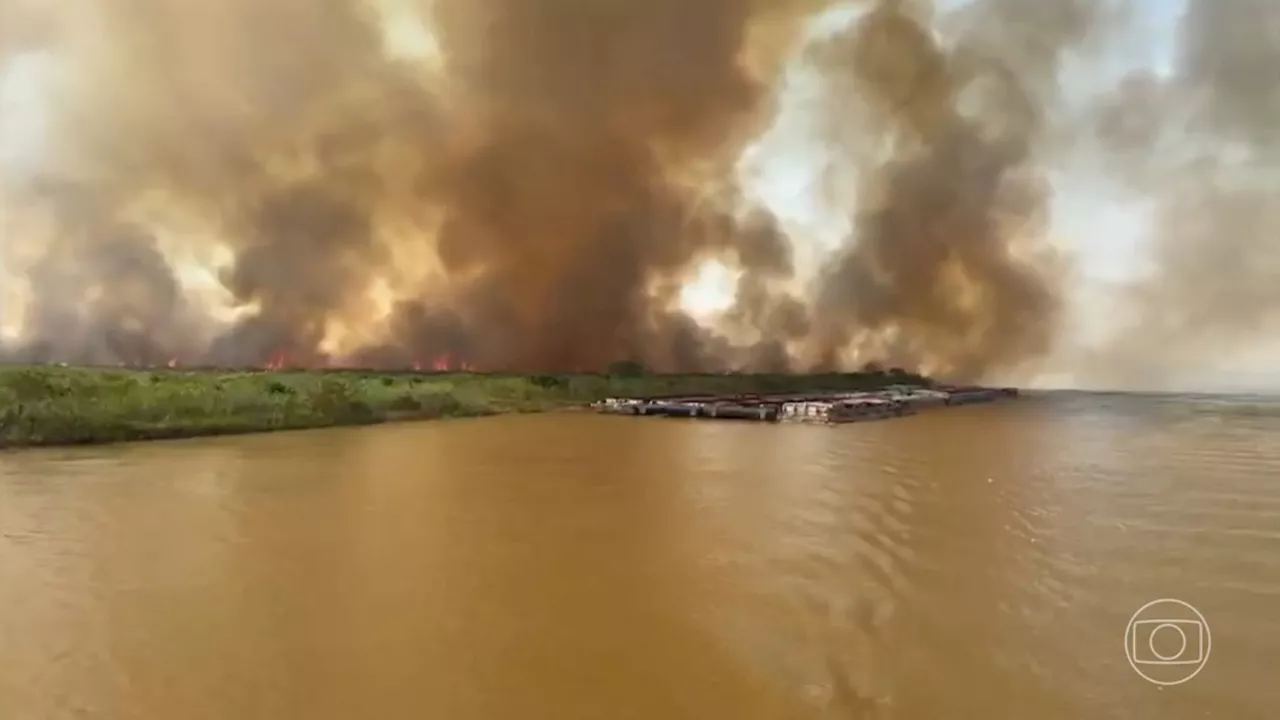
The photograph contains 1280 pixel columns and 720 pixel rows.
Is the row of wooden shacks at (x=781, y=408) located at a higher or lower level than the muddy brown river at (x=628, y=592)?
higher

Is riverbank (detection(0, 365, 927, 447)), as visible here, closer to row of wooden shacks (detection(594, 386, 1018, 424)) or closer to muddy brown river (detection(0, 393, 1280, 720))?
row of wooden shacks (detection(594, 386, 1018, 424))

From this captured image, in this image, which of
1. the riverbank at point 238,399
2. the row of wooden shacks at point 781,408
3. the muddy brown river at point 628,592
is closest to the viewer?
the muddy brown river at point 628,592

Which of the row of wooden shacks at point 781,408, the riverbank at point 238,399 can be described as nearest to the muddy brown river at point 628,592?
the riverbank at point 238,399

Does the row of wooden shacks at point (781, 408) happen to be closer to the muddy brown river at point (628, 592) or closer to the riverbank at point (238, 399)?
the riverbank at point (238, 399)

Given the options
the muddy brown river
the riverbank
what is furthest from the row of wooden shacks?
the muddy brown river

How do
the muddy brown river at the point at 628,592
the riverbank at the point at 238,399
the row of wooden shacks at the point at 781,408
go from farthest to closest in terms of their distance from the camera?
1. the row of wooden shacks at the point at 781,408
2. the riverbank at the point at 238,399
3. the muddy brown river at the point at 628,592

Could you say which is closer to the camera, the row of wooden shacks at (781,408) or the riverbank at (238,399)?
the riverbank at (238,399)
